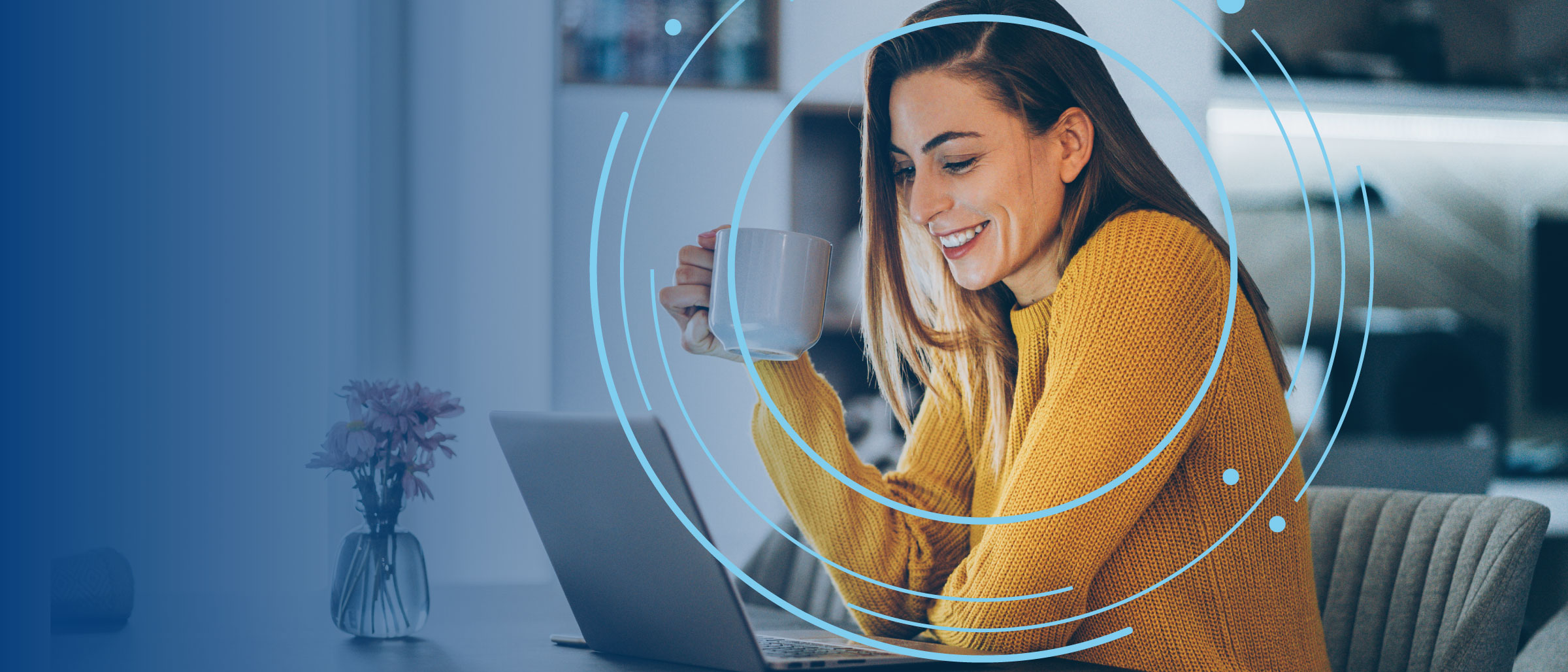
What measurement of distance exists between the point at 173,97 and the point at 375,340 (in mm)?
714

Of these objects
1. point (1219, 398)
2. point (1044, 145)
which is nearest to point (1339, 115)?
point (1044, 145)

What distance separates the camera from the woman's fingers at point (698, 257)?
3.60 ft

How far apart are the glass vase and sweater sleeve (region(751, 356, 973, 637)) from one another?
37cm

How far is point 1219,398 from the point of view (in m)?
1.02

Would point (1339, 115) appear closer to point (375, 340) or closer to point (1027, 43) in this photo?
point (1027, 43)

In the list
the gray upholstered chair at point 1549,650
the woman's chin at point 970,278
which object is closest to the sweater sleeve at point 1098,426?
the woman's chin at point 970,278

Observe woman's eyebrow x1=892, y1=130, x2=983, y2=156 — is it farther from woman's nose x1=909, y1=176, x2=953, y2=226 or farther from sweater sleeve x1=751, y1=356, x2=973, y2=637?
sweater sleeve x1=751, y1=356, x2=973, y2=637

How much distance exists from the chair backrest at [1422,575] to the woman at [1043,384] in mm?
145

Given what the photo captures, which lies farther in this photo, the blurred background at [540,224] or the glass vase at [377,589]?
the blurred background at [540,224]

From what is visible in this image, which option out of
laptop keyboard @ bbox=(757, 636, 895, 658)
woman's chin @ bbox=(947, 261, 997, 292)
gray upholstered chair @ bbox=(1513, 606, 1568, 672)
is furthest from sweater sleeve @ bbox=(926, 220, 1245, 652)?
gray upholstered chair @ bbox=(1513, 606, 1568, 672)

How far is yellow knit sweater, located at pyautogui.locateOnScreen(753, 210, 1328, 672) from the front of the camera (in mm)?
972

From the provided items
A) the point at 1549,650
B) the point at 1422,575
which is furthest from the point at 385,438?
the point at 1549,650

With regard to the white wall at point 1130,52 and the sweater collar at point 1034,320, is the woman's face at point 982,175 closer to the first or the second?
the sweater collar at point 1034,320

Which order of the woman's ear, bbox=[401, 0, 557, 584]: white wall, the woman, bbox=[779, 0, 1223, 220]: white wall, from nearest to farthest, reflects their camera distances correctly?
the woman, the woman's ear, bbox=[401, 0, 557, 584]: white wall, bbox=[779, 0, 1223, 220]: white wall
